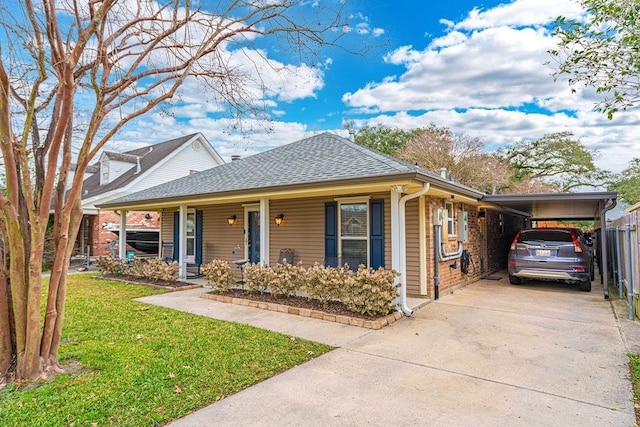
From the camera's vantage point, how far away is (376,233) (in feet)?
25.1

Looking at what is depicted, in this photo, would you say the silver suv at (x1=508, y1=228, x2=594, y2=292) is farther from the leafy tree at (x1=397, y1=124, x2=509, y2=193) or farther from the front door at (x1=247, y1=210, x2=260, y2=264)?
the leafy tree at (x1=397, y1=124, x2=509, y2=193)

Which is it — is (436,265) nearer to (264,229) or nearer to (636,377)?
(264,229)

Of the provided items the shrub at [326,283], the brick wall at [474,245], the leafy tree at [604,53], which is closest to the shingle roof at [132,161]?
the shrub at [326,283]

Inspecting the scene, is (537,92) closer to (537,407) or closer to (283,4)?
(283,4)

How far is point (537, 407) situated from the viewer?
118 inches

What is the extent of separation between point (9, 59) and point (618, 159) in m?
33.1

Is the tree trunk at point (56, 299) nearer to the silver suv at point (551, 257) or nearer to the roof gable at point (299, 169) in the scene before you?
the roof gable at point (299, 169)

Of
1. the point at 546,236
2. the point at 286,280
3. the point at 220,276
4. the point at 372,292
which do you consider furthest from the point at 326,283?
the point at 546,236

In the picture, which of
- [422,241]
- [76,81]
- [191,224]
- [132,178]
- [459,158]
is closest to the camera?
[76,81]

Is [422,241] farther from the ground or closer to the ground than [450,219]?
closer to the ground

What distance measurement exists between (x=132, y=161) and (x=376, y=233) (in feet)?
Result: 54.0

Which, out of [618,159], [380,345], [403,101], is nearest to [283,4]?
[380,345]

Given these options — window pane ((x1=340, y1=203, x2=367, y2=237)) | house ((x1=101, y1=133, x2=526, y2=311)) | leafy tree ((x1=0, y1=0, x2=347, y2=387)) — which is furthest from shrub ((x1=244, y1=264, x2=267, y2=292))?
leafy tree ((x1=0, y1=0, x2=347, y2=387))

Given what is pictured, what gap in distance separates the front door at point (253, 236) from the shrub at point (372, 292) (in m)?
4.48
